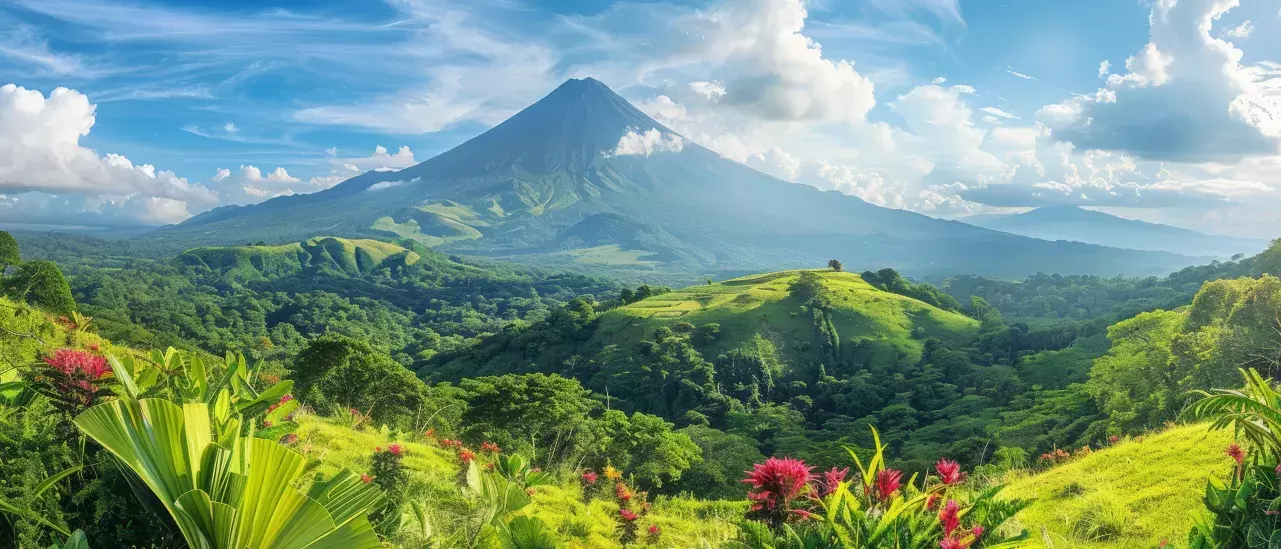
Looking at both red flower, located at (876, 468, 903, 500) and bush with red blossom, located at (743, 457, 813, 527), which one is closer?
red flower, located at (876, 468, 903, 500)

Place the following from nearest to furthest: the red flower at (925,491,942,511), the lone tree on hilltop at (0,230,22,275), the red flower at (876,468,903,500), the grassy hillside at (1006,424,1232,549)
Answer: the red flower at (876,468,903,500)
the red flower at (925,491,942,511)
the grassy hillside at (1006,424,1232,549)
the lone tree on hilltop at (0,230,22,275)

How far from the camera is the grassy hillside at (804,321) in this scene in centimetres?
5666

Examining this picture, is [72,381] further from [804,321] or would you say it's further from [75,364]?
[804,321]

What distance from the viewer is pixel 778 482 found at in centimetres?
337

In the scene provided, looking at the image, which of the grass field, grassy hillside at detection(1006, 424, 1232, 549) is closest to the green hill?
the grass field

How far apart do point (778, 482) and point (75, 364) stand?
3.54 meters

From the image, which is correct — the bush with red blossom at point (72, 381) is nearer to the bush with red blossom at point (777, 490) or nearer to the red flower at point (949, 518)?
the bush with red blossom at point (777, 490)

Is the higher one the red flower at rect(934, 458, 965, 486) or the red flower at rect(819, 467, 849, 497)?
the red flower at rect(934, 458, 965, 486)

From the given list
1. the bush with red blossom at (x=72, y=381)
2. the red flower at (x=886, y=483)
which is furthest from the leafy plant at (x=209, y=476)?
the red flower at (x=886, y=483)

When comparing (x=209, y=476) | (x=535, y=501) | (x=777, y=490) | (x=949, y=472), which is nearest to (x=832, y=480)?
(x=777, y=490)

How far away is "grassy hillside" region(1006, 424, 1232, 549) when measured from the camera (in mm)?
5746

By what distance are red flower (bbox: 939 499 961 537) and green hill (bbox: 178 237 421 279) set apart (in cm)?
19662

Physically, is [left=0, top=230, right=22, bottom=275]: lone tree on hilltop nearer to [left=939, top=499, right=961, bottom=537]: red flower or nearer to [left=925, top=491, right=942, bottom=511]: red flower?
[left=925, top=491, right=942, bottom=511]: red flower

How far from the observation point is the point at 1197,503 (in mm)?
6113
